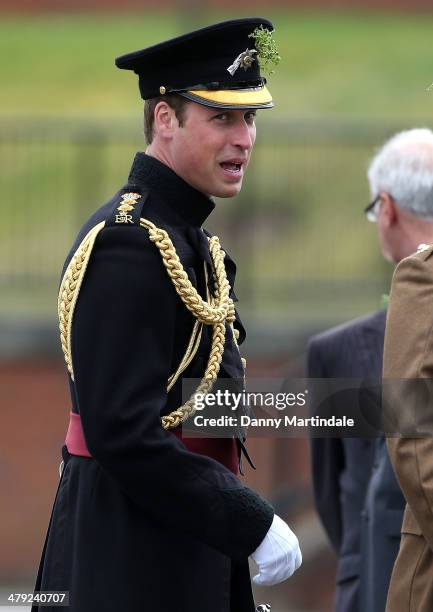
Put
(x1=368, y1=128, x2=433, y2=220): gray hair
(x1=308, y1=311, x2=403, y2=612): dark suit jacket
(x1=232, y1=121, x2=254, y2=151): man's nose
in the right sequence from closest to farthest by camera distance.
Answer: (x1=232, y1=121, x2=254, y2=151): man's nose < (x1=308, y1=311, x2=403, y2=612): dark suit jacket < (x1=368, y1=128, x2=433, y2=220): gray hair

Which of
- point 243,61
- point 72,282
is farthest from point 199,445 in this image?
point 243,61

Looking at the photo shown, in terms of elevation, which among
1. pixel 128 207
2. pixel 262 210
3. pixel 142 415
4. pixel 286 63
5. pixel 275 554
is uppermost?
pixel 286 63

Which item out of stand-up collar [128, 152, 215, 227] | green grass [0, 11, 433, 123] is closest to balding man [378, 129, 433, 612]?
stand-up collar [128, 152, 215, 227]

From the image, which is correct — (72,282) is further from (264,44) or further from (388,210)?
(388,210)

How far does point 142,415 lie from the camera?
3154 mm

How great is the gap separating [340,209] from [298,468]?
2530 mm

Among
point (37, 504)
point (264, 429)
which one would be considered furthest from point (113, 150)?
point (264, 429)

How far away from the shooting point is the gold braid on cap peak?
10.8 ft

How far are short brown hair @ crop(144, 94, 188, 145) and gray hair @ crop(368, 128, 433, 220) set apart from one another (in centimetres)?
138

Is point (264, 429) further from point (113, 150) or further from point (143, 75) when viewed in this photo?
point (113, 150)

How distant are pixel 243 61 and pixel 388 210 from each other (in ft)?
4.44

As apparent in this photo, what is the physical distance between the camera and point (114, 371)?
3.15 meters

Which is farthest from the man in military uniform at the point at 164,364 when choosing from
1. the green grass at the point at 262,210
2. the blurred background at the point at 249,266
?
the green grass at the point at 262,210

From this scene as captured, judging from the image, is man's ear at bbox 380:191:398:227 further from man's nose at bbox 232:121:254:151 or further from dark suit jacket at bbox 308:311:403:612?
man's nose at bbox 232:121:254:151
